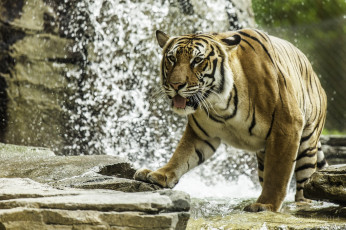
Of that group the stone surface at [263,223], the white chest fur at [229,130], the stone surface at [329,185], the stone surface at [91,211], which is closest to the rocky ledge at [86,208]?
the stone surface at [91,211]

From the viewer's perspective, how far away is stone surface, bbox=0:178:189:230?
183 cm

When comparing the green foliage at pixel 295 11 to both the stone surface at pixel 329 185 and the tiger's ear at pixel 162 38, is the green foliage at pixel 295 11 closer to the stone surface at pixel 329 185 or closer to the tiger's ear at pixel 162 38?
the tiger's ear at pixel 162 38

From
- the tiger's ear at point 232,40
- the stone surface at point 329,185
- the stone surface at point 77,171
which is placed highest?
the tiger's ear at point 232,40

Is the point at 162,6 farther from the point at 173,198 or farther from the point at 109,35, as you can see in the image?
the point at 173,198

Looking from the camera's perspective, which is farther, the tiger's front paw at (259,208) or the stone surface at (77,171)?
the tiger's front paw at (259,208)

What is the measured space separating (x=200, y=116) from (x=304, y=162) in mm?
991

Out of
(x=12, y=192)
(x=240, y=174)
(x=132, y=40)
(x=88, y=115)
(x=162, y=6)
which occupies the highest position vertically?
(x=162, y=6)

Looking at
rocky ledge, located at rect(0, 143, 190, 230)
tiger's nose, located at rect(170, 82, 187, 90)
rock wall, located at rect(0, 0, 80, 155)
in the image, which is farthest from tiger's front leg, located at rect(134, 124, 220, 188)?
rock wall, located at rect(0, 0, 80, 155)

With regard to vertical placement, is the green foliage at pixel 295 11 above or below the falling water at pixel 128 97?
above

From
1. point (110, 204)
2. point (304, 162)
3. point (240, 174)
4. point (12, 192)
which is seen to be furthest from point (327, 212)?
point (240, 174)

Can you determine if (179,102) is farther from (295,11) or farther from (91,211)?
(295,11)

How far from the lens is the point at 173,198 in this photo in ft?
6.61

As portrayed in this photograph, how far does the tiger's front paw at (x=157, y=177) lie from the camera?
3.01 m

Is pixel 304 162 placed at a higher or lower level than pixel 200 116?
lower
